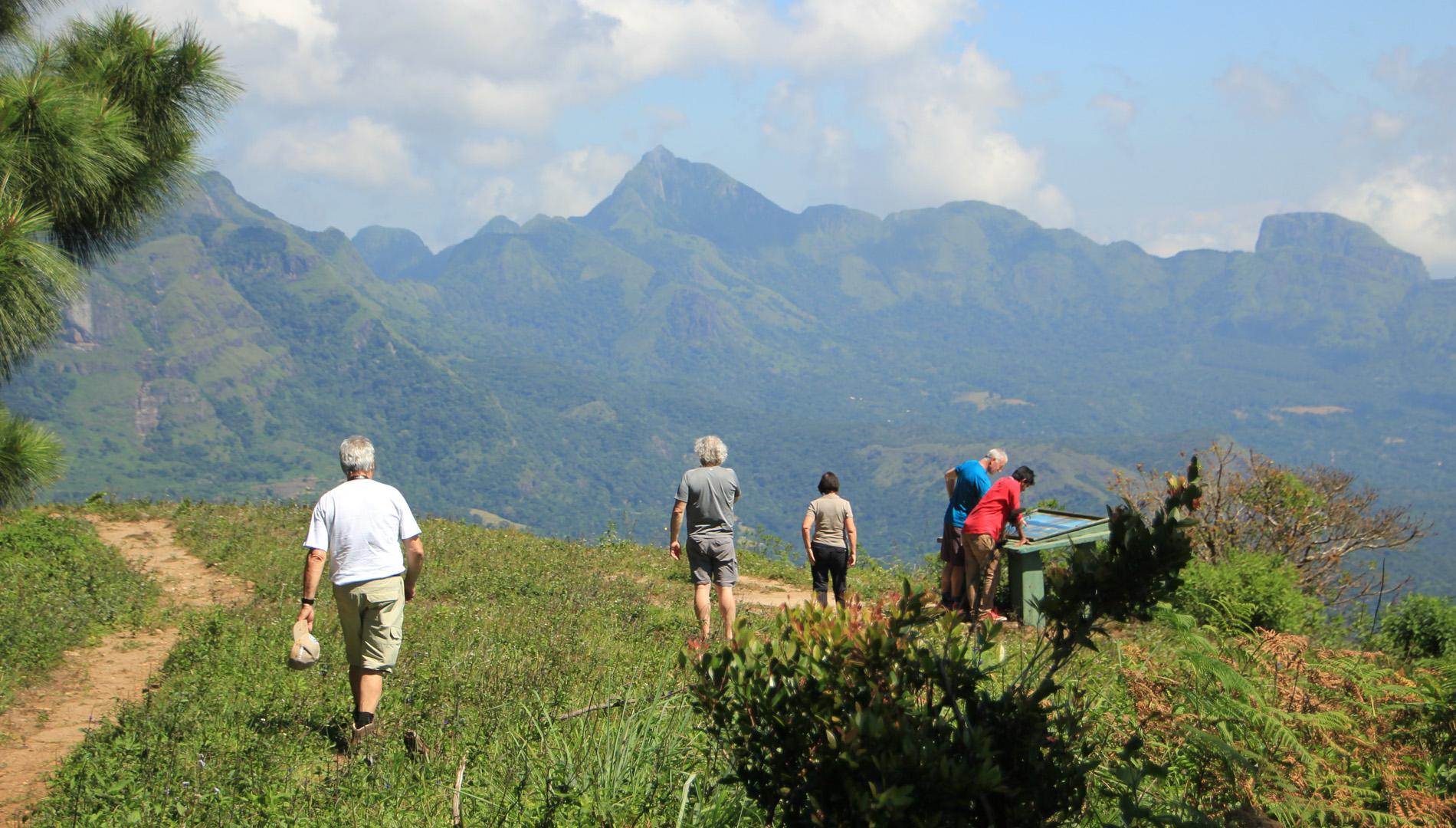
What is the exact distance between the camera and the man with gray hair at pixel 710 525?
803 cm

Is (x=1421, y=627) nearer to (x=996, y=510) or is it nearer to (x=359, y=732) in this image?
(x=996, y=510)

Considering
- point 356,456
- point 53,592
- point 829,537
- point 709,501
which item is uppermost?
point 356,456

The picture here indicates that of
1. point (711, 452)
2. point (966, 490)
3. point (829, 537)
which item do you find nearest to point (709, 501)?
point (711, 452)

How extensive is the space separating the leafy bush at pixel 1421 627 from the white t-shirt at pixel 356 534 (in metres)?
8.85

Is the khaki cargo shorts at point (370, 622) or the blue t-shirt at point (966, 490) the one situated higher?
the blue t-shirt at point (966, 490)

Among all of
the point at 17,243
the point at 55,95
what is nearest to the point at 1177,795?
the point at 17,243

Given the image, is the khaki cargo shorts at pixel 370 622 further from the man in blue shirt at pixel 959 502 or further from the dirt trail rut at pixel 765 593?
the dirt trail rut at pixel 765 593

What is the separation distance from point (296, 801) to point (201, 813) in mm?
376

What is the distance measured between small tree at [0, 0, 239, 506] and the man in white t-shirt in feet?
11.5

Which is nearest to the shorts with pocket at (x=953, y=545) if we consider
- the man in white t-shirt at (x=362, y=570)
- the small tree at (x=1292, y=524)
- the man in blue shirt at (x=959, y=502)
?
the man in blue shirt at (x=959, y=502)

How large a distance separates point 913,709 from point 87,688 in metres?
7.34

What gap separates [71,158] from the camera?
8086 millimetres

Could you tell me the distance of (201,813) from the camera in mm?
4336

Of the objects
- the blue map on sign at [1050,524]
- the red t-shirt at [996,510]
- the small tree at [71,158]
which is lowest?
the blue map on sign at [1050,524]
